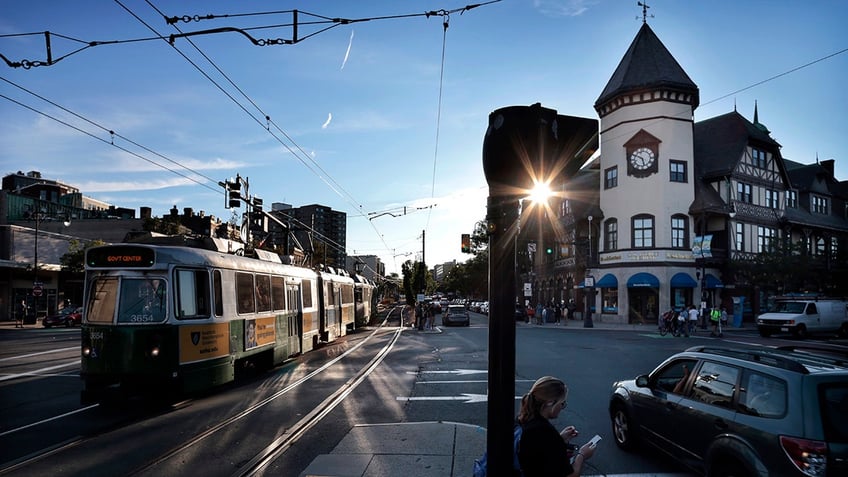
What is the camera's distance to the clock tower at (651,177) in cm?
4041

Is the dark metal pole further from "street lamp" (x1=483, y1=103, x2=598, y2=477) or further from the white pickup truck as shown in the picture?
the white pickup truck

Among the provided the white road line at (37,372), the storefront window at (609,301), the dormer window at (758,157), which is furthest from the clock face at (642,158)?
the white road line at (37,372)

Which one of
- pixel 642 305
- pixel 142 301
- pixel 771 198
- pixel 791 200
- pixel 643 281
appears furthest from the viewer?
pixel 791 200

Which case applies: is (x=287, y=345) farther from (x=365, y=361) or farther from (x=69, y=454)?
(x=69, y=454)

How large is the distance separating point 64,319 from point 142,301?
114 ft

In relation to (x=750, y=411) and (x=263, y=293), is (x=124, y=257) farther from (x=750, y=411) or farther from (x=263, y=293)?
(x=750, y=411)

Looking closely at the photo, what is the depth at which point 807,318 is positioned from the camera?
28.7 meters

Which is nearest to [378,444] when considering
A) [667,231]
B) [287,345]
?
[287,345]

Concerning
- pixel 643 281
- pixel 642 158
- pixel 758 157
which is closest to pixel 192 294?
pixel 643 281

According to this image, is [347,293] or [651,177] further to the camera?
[651,177]

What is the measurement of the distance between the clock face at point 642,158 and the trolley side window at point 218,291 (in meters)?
36.8

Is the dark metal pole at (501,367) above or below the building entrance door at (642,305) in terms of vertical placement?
above

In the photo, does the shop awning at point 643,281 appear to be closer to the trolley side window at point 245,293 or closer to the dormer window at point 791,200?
the dormer window at point 791,200

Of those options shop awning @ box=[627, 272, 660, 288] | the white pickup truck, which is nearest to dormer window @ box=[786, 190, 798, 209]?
shop awning @ box=[627, 272, 660, 288]
